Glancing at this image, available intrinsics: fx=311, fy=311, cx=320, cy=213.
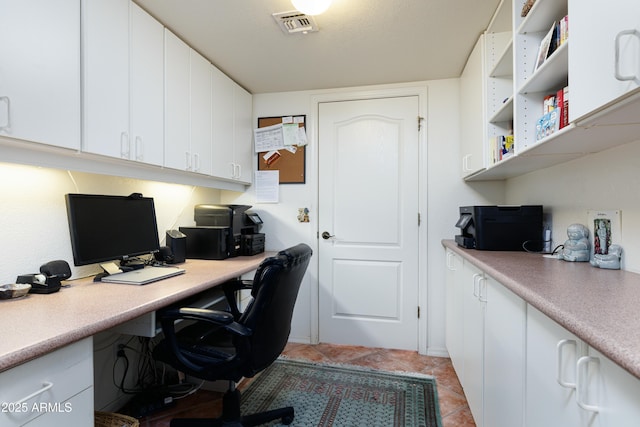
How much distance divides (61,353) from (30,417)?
0.50ft

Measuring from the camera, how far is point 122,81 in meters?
1.51

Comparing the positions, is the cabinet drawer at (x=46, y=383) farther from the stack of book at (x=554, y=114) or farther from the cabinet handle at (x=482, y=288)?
the stack of book at (x=554, y=114)

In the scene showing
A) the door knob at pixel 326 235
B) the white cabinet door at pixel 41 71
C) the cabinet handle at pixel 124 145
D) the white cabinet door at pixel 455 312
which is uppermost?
the white cabinet door at pixel 41 71

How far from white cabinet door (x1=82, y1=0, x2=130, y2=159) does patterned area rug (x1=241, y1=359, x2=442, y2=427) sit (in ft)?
5.35

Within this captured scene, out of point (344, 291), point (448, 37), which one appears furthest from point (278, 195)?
point (448, 37)

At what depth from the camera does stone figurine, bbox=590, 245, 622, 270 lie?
1.26 metres

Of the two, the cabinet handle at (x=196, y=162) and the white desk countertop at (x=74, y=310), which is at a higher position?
the cabinet handle at (x=196, y=162)

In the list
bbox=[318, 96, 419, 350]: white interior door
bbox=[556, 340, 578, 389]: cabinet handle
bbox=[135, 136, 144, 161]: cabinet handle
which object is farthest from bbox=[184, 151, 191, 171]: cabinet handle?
bbox=[556, 340, 578, 389]: cabinet handle

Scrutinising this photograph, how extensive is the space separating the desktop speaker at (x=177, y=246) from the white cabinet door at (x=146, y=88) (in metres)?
0.52

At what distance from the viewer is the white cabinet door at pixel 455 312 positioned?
6.51 feet

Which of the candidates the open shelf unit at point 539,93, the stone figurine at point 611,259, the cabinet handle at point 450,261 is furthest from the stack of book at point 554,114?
the cabinet handle at point 450,261

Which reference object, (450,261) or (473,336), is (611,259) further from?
(450,261)

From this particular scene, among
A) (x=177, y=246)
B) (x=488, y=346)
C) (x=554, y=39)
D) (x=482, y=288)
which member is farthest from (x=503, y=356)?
(x=177, y=246)

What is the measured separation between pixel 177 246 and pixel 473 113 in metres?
2.17
